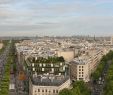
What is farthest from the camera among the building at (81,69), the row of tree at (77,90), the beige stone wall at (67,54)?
the beige stone wall at (67,54)

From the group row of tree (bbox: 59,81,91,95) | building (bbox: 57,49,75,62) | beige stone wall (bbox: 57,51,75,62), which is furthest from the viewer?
beige stone wall (bbox: 57,51,75,62)

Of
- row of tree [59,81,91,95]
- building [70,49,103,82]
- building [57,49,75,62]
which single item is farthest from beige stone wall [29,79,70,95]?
building [57,49,75,62]

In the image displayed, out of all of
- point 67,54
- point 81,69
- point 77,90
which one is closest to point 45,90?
point 77,90

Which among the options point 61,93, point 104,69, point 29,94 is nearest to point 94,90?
point 29,94

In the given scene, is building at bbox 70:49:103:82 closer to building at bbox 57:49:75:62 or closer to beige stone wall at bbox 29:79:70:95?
building at bbox 57:49:75:62

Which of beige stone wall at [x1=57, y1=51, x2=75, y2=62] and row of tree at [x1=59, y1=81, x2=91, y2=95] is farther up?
row of tree at [x1=59, y1=81, x2=91, y2=95]

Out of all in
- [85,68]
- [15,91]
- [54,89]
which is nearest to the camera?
[54,89]

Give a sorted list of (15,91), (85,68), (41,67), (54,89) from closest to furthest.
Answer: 1. (54,89)
2. (15,91)
3. (41,67)
4. (85,68)

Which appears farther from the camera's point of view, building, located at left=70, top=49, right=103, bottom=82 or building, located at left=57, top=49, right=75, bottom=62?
building, located at left=57, top=49, right=75, bottom=62

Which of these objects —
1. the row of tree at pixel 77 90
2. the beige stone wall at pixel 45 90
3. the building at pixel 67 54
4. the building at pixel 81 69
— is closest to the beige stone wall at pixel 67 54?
the building at pixel 67 54

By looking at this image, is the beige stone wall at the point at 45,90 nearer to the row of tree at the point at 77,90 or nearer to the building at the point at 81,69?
the row of tree at the point at 77,90

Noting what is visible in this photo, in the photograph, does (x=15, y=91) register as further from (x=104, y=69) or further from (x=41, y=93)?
(x=104, y=69)
